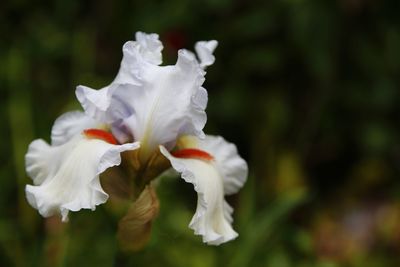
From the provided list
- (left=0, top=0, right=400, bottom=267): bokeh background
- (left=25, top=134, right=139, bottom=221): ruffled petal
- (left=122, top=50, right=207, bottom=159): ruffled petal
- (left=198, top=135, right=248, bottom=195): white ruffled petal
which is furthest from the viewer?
(left=0, top=0, right=400, bottom=267): bokeh background

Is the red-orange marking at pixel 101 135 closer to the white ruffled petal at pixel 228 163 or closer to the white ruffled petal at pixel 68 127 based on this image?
the white ruffled petal at pixel 68 127

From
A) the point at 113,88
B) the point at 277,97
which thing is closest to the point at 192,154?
the point at 113,88

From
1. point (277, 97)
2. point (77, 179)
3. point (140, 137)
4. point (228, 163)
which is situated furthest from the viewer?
point (277, 97)

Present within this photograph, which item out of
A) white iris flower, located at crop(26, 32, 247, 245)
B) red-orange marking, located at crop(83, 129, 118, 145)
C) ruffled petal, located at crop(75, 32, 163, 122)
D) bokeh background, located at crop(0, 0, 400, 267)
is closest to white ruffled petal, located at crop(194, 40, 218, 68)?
white iris flower, located at crop(26, 32, 247, 245)

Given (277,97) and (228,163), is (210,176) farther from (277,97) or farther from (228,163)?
(277,97)

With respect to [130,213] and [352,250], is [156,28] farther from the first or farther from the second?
[130,213]

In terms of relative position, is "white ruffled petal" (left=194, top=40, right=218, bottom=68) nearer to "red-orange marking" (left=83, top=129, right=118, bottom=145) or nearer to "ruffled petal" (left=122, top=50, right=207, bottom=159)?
"ruffled petal" (left=122, top=50, right=207, bottom=159)
